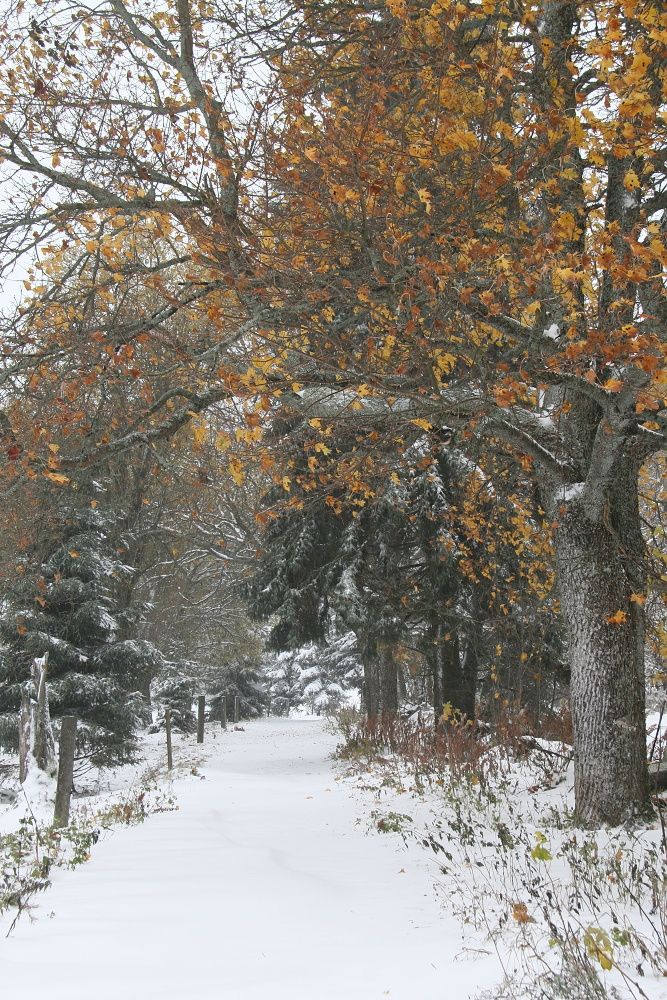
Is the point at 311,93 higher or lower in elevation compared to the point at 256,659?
higher

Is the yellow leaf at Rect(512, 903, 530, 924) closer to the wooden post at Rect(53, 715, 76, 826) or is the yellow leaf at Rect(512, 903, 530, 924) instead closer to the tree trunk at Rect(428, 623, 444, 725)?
the wooden post at Rect(53, 715, 76, 826)

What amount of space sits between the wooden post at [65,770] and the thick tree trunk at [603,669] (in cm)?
598

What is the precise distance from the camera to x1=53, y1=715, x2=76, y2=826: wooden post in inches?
337

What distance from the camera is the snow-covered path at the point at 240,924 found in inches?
127

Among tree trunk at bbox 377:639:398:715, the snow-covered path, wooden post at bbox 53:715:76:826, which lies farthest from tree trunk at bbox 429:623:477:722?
wooden post at bbox 53:715:76:826

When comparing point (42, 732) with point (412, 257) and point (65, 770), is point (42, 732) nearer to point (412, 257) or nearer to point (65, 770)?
point (65, 770)

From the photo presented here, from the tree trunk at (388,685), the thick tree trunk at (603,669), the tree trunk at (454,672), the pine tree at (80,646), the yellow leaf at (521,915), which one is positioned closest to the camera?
the yellow leaf at (521,915)

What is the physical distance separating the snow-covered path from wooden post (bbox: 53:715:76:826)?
1306mm

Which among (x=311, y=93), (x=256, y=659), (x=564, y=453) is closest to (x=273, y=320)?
(x=311, y=93)

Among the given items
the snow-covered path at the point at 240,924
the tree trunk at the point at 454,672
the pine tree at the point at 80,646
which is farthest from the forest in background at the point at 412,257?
the pine tree at the point at 80,646

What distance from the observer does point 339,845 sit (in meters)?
7.03

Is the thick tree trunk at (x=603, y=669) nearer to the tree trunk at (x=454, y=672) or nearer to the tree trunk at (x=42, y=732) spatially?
the tree trunk at (x=454, y=672)

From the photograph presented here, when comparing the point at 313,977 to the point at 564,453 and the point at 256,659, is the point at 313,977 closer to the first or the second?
the point at 564,453

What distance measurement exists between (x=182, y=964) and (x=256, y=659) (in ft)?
94.2
